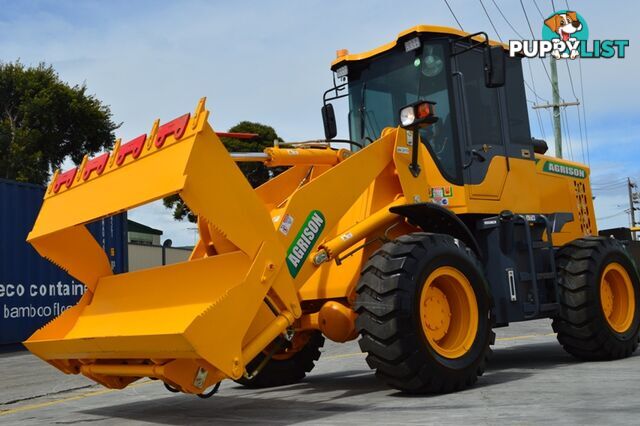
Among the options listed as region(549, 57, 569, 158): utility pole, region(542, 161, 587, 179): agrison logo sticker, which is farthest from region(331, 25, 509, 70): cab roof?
region(549, 57, 569, 158): utility pole

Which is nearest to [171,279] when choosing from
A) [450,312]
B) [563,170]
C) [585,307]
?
[450,312]

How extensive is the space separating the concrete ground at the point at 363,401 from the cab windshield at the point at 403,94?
212 cm

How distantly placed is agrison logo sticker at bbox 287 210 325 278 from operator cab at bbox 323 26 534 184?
5.94 ft

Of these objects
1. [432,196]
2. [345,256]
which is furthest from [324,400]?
[432,196]

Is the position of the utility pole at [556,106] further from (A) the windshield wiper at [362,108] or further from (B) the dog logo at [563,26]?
(A) the windshield wiper at [362,108]

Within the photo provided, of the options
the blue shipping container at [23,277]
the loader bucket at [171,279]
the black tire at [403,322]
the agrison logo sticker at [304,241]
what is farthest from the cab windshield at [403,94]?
the blue shipping container at [23,277]

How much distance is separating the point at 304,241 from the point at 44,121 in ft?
90.3

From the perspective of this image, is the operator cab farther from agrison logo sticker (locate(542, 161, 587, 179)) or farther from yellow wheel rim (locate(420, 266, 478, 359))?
yellow wheel rim (locate(420, 266, 478, 359))

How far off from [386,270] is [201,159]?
5.40ft

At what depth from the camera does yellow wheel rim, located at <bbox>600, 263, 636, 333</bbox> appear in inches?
308

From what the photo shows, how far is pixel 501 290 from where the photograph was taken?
672cm

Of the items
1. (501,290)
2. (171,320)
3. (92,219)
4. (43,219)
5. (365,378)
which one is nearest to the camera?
(171,320)

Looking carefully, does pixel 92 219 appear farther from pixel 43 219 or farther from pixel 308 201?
pixel 308 201

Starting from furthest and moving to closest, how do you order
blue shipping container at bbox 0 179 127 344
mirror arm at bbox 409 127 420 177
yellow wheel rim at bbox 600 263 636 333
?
blue shipping container at bbox 0 179 127 344
yellow wheel rim at bbox 600 263 636 333
mirror arm at bbox 409 127 420 177
